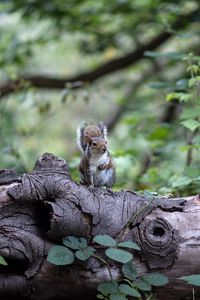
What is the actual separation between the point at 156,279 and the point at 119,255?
203 millimetres

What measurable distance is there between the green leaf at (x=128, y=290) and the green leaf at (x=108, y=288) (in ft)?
0.09

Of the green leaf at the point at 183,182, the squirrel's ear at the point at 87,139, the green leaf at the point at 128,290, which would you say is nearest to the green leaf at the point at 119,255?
the green leaf at the point at 128,290

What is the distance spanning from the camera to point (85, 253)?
220 cm

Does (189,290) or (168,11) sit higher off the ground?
(168,11)

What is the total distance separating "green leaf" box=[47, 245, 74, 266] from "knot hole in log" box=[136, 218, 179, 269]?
12.4 inches

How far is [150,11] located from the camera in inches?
204

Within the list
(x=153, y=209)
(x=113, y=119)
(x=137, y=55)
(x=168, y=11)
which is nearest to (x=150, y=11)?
(x=168, y=11)

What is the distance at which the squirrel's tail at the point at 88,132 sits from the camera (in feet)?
9.78

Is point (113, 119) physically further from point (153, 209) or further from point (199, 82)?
point (153, 209)

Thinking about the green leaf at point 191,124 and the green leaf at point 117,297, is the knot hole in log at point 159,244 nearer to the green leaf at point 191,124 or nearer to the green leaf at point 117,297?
the green leaf at point 117,297

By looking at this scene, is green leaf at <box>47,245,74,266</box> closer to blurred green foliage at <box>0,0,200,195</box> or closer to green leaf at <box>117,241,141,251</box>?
green leaf at <box>117,241,141,251</box>

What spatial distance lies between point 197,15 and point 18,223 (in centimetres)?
301

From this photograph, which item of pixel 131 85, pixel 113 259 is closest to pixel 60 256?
pixel 113 259

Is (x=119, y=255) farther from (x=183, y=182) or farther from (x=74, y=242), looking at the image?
(x=183, y=182)
